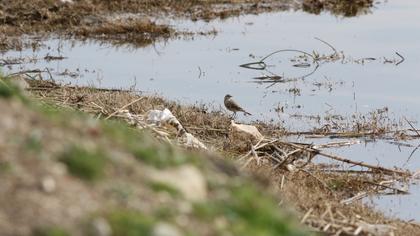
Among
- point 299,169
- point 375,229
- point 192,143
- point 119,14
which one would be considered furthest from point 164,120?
point 119,14

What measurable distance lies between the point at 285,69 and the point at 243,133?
790 centimetres

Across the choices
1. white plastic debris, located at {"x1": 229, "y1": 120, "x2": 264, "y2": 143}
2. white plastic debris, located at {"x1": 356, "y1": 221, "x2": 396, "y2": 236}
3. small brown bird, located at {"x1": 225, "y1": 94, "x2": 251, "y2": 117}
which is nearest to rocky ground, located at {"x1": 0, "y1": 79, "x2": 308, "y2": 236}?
white plastic debris, located at {"x1": 356, "y1": 221, "x2": 396, "y2": 236}

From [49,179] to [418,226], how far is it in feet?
21.4

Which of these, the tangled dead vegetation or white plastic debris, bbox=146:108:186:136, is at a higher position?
white plastic debris, bbox=146:108:186:136

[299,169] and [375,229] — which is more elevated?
[375,229]

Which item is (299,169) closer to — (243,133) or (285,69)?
(243,133)

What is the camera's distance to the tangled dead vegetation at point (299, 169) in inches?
360

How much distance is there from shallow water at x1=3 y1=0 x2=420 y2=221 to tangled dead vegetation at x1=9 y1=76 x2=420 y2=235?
511mm

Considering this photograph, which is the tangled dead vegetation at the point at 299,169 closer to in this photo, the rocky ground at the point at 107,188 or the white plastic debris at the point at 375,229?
the white plastic debris at the point at 375,229

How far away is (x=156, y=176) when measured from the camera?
5500mm

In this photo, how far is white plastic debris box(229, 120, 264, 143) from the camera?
12914mm

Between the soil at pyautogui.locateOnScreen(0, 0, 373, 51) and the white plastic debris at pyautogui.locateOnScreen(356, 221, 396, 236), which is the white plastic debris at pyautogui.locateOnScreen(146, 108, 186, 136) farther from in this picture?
the soil at pyautogui.locateOnScreen(0, 0, 373, 51)

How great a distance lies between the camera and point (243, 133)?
13.0 m

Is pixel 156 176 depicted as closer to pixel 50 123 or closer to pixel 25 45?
pixel 50 123
